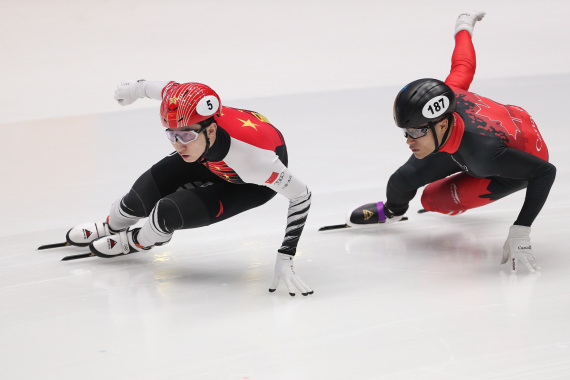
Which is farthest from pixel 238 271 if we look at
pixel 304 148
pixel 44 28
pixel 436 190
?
pixel 44 28

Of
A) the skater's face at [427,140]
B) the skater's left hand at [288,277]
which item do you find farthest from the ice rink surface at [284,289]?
the skater's face at [427,140]

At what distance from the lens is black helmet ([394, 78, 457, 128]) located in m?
3.51

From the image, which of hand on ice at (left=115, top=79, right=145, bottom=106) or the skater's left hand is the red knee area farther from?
hand on ice at (left=115, top=79, right=145, bottom=106)

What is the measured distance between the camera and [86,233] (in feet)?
14.2

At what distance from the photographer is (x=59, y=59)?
1098 cm

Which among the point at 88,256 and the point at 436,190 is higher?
the point at 436,190

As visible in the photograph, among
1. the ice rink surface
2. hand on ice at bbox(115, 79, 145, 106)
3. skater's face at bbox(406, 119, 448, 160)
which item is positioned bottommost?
the ice rink surface

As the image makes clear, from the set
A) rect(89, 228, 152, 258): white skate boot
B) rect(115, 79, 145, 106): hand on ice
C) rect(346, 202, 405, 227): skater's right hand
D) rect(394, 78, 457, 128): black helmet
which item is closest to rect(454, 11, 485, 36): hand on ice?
rect(394, 78, 457, 128): black helmet

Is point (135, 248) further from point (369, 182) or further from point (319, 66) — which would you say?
point (319, 66)

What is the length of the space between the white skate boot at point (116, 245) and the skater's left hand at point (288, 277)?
806 mm

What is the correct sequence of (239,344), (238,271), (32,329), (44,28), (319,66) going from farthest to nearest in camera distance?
1. (44,28)
2. (319,66)
3. (238,271)
4. (32,329)
5. (239,344)

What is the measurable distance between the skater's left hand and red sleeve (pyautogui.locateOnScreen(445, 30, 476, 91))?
1359 millimetres

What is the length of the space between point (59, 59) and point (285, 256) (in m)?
8.29

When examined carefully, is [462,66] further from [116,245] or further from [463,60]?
[116,245]
